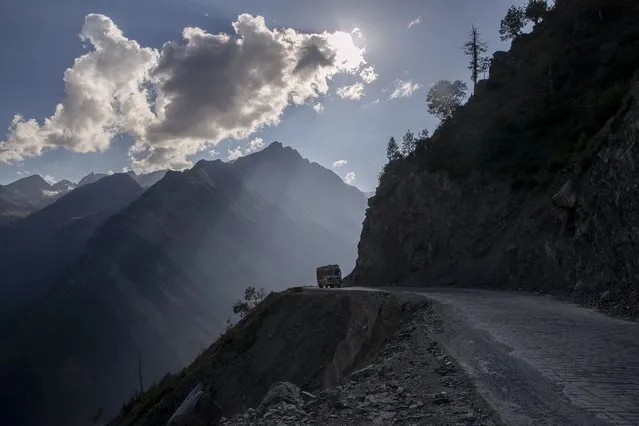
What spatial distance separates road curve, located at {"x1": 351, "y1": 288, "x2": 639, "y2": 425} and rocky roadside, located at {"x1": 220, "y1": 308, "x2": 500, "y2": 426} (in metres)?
0.39

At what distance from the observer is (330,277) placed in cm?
5281

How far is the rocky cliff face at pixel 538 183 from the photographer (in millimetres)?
20766

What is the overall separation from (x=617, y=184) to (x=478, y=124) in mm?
34893

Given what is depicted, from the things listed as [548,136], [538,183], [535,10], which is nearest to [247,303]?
[548,136]

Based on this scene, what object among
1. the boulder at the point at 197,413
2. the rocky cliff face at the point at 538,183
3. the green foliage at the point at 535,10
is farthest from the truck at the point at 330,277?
the green foliage at the point at 535,10

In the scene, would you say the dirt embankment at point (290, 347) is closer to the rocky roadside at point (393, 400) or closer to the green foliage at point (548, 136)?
the rocky roadside at point (393, 400)

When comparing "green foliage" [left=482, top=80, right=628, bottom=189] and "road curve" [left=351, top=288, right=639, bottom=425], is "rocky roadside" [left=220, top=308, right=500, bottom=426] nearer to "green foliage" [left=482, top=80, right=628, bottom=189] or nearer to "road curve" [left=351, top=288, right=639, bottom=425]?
"road curve" [left=351, top=288, right=639, bottom=425]

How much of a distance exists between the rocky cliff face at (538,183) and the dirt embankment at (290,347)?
32.1 ft

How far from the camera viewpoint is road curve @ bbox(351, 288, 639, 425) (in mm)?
6070

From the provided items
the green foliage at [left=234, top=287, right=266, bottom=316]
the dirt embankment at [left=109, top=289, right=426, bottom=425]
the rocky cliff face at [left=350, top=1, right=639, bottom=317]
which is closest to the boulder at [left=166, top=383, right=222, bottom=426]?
the dirt embankment at [left=109, top=289, right=426, bottom=425]

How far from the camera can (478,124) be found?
175 ft

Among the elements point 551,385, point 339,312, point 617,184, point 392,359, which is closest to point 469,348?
point 392,359

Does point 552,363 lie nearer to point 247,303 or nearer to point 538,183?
point 538,183

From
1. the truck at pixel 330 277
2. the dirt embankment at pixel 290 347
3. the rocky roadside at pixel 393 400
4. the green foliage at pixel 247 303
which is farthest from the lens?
the green foliage at pixel 247 303
